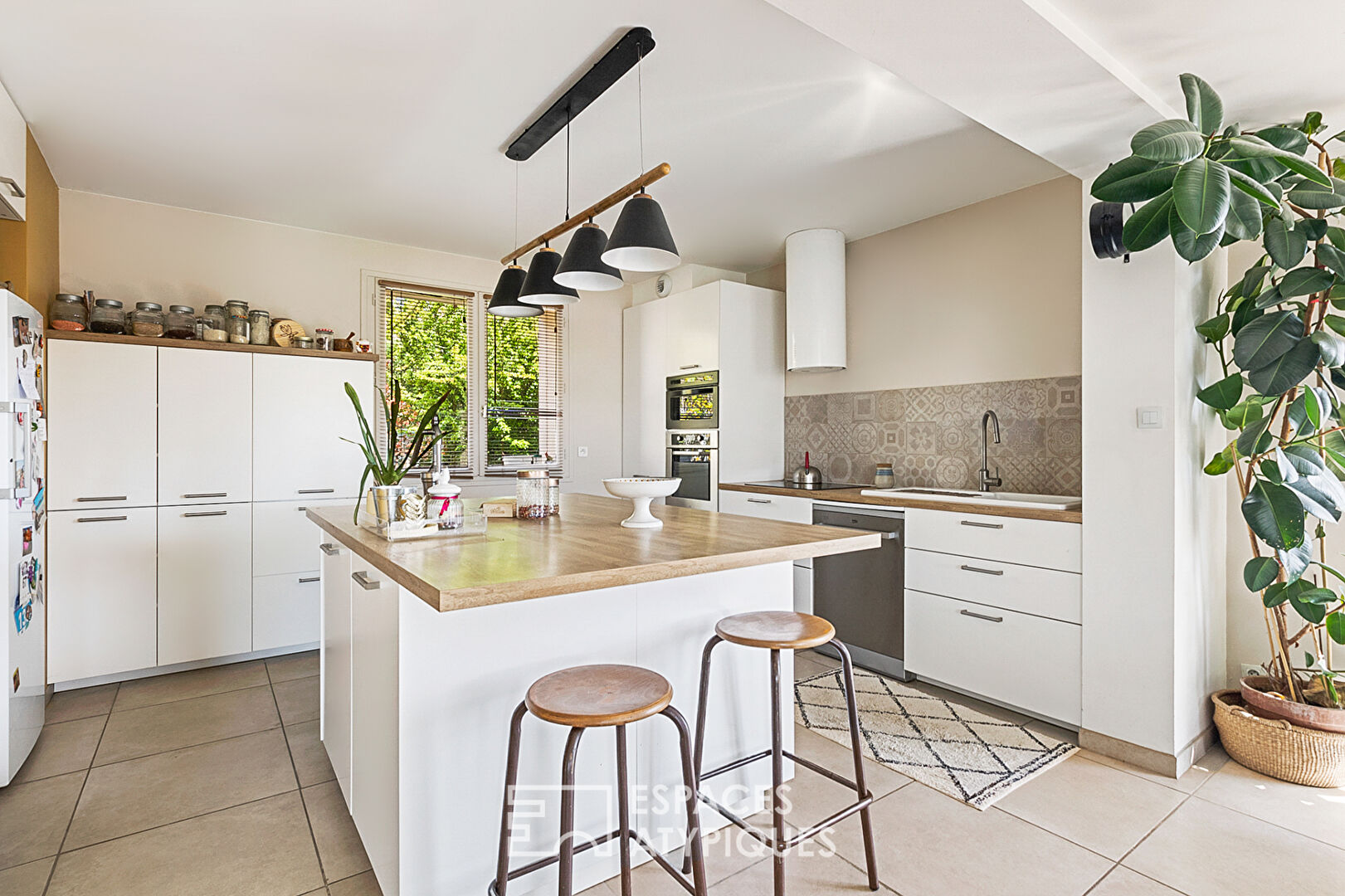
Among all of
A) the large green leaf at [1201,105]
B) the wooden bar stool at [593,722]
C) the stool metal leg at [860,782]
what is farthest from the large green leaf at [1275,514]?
the wooden bar stool at [593,722]

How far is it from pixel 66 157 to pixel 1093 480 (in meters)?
4.77

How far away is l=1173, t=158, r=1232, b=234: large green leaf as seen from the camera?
5.52 feet

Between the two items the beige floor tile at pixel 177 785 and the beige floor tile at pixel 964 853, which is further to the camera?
the beige floor tile at pixel 177 785

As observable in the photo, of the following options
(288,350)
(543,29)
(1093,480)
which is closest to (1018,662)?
(1093,480)

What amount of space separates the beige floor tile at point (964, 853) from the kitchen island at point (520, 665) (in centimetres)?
42

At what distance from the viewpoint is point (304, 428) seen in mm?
3803

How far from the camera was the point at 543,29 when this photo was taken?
2.18 m

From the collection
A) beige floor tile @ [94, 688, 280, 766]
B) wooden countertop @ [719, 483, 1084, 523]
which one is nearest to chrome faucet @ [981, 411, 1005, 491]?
wooden countertop @ [719, 483, 1084, 523]

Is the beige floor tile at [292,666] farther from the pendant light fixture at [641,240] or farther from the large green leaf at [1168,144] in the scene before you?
the large green leaf at [1168,144]

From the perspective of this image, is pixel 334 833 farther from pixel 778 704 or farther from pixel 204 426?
pixel 204 426

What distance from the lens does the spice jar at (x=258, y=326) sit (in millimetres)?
3777

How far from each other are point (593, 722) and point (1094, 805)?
1905 mm

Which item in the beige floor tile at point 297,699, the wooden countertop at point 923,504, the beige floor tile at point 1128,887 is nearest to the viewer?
the beige floor tile at point 1128,887

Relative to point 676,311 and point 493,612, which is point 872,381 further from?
point 493,612
